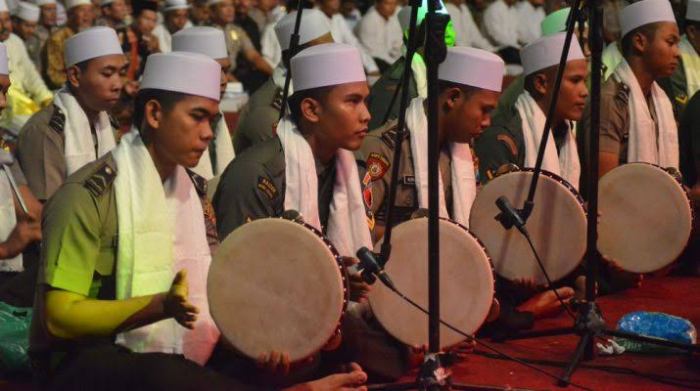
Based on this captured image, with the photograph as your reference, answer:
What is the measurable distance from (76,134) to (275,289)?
2.30m

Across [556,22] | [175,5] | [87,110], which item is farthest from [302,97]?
[175,5]

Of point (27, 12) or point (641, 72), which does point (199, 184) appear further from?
point (27, 12)

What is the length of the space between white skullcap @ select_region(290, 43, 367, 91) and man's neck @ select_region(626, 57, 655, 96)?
8.25 ft

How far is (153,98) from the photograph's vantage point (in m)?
3.83

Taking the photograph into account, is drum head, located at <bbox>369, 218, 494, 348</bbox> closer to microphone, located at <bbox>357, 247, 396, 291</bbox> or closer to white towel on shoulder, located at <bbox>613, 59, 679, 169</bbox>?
microphone, located at <bbox>357, 247, 396, 291</bbox>

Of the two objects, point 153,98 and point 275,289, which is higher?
point 153,98

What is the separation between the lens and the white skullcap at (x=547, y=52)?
581 cm

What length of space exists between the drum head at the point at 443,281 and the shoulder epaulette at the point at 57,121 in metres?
2.05

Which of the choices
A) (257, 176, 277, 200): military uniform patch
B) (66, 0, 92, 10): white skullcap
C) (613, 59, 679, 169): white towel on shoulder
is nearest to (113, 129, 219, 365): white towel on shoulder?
(257, 176, 277, 200): military uniform patch

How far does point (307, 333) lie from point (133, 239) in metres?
0.58

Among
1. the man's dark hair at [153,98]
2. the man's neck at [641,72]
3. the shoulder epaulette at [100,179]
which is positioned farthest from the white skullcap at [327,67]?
the man's neck at [641,72]

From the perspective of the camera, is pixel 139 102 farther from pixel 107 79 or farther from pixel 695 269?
pixel 695 269

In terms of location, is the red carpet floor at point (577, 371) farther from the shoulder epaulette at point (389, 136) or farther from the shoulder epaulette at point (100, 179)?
the shoulder epaulette at point (100, 179)

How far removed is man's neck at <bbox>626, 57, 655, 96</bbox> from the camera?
21.6 ft
